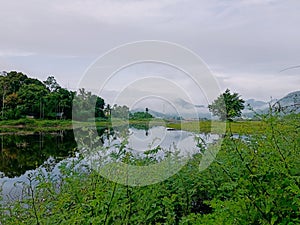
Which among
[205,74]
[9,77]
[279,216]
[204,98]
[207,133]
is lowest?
[279,216]

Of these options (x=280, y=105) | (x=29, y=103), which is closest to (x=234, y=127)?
(x=280, y=105)

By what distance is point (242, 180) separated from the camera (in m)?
1.72

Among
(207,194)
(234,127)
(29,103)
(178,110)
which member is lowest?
(207,194)

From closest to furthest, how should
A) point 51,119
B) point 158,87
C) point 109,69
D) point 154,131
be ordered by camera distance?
1. point 109,69
2. point 158,87
3. point 154,131
4. point 51,119

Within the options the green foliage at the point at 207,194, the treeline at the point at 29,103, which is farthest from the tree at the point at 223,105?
the treeline at the point at 29,103

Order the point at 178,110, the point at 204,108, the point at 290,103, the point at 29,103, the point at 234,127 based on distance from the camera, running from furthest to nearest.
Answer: the point at 29,103
the point at 178,110
the point at 204,108
the point at 234,127
the point at 290,103

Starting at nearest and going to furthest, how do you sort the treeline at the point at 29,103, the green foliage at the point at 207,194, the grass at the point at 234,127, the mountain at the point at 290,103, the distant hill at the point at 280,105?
1. the green foliage at the point at 207,194
2. the distant hill at the point at 280,105
3. the mountain at the point at 290,103
4. the grass at the point at 234,127
5. the treeline at the point at 29,103

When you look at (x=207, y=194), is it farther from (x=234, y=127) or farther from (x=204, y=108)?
(x=204, y=108)

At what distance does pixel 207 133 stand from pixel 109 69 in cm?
102

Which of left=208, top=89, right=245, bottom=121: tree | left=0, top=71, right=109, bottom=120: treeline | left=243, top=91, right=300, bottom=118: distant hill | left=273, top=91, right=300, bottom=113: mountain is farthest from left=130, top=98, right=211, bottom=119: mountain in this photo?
left=0, top=71, right=109, bottom=120: treeline

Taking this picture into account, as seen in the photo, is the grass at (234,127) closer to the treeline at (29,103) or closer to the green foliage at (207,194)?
the green foliage at (207,194)

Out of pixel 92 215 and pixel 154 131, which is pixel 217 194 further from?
pixel 154 131

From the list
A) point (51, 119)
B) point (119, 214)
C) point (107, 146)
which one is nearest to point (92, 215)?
point (119, 214)

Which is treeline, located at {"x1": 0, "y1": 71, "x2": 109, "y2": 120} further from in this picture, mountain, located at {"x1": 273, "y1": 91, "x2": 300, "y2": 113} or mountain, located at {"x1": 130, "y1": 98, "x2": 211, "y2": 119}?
mountain, located at {"x1": 273, "y1": 91, "x2": 300, "y2": 113}
